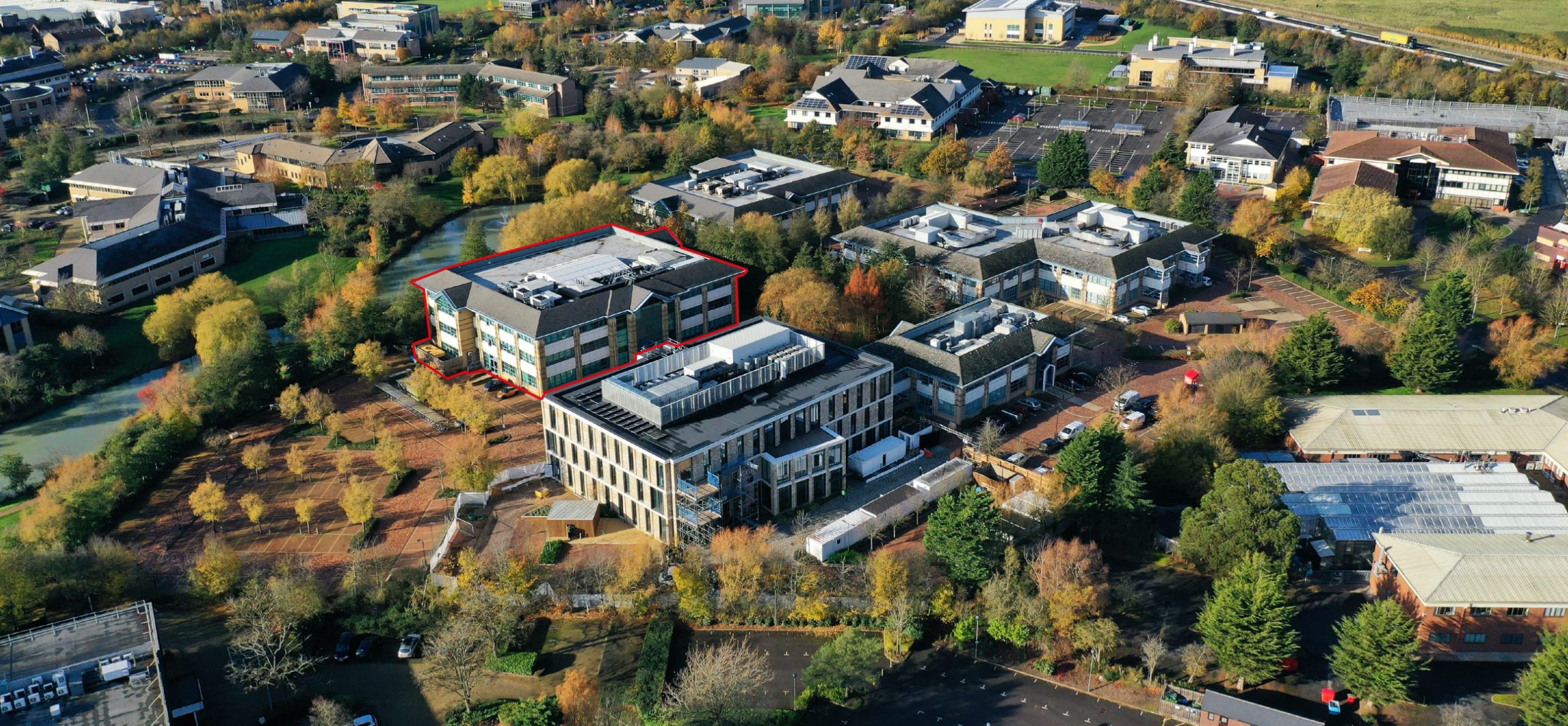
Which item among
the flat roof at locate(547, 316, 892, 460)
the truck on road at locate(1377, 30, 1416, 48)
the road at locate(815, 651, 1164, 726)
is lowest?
the road at locate(815, 651, 1164, 726)

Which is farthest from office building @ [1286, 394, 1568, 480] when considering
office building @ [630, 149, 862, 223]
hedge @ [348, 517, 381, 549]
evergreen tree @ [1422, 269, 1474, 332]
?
hedge @ [348, 517, 381, 549]

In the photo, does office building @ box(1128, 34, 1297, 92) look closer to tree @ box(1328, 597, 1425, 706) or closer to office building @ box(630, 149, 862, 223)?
office building @ box(630, 149, 862, 223)

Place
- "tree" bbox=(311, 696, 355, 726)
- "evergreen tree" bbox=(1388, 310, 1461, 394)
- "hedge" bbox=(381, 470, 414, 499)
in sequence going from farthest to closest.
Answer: "evergreen tree" bbox=(1388, 310, 1461, 394) → "hedge" bbox=(381, 470, 414, 499) → "tree" bbox=(311, 696, 355, 726)

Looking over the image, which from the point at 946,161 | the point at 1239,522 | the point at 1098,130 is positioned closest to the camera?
the point at 1239,522

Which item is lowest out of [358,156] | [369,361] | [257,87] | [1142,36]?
[369,361]

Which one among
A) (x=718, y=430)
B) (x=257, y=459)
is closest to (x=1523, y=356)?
(x=718, y=430)

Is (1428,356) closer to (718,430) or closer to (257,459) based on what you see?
(718,430)

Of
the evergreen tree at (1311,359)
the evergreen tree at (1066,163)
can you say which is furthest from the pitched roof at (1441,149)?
the evergreen tree at (1311,359)
